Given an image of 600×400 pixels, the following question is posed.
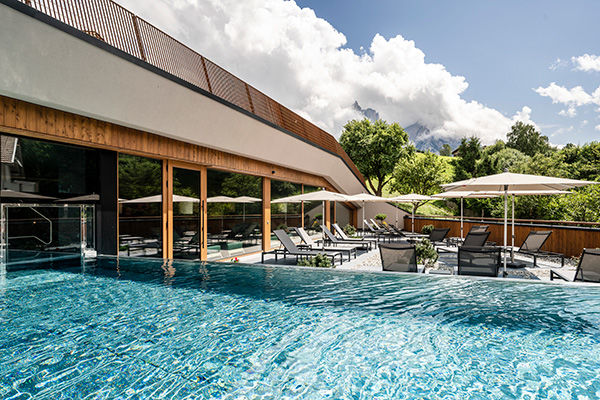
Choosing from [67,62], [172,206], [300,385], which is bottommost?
[300,385]

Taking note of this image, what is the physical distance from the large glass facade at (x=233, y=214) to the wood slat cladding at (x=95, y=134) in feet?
2.02

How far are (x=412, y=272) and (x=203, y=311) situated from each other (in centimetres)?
419

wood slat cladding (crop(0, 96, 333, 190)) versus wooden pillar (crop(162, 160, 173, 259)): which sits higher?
wood slat cladding (crop(0, 96, 333, 190))

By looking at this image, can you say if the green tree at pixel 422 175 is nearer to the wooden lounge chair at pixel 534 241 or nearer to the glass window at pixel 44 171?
the wooden lounge chair at pixel 534 241

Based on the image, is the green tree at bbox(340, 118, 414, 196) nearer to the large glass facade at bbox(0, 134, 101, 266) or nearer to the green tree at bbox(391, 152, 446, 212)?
the green tree at bbox(391, 152, 446, 212)

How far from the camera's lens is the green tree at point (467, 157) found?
34906 millimetres

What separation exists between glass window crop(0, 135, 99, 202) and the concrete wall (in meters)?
0.99

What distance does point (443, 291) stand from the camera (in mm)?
5465

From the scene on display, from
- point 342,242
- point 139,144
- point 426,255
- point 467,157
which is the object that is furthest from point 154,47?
point 467,157

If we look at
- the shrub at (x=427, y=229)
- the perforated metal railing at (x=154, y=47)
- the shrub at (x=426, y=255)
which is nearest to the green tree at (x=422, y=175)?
the shrub at (x=427, y=229)

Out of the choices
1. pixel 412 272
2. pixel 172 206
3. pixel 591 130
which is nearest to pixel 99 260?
pixel 172 206

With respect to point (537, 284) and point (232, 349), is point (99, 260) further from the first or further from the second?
point (537, 284)

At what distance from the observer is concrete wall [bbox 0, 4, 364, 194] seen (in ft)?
15.2

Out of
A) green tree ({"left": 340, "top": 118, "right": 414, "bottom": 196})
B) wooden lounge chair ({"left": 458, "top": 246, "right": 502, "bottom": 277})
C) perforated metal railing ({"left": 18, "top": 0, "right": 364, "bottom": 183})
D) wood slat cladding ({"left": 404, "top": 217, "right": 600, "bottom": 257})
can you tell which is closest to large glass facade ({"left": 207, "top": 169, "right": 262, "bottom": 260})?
perforated metal railing ({"left": 18, "top": 0, "right": 364, "bottom": 183})
